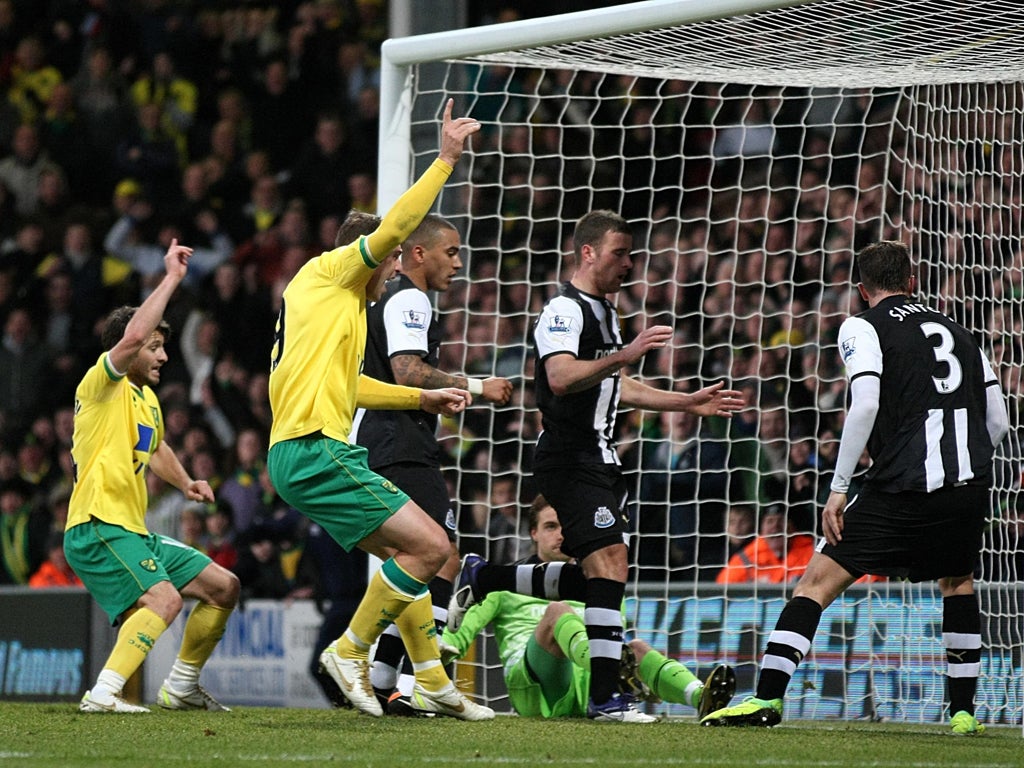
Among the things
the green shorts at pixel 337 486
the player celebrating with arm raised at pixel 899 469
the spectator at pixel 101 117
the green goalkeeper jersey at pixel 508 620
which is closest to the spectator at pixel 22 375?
the spectator at pixel 101 117

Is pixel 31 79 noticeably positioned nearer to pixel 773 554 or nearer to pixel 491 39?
pixel 491 39

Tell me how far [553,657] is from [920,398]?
1.99 m

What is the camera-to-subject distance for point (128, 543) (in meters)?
6.71

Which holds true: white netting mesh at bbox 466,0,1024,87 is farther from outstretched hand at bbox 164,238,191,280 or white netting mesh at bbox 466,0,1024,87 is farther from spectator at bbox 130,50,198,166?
spectator at bbox 130,50,198,166

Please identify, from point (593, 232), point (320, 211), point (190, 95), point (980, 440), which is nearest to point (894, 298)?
point (980, 440)

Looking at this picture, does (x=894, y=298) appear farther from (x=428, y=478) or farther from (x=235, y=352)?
(x=235, y=352)

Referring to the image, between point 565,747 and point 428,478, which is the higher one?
point 428,478

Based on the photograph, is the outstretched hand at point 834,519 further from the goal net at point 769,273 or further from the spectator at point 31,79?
the spectator at point 31,79

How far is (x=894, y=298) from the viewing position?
593 centimetres

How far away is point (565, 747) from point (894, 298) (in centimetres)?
211

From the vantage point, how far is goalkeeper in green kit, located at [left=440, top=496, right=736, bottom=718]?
641 cm

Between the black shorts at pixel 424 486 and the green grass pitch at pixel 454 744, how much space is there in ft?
2.85

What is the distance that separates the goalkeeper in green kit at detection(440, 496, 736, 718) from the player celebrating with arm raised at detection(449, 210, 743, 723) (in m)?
0.25

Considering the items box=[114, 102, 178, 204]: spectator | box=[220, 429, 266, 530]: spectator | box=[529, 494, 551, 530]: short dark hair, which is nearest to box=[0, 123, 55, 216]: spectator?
box=[114, 102, 178, 204]: spectator
